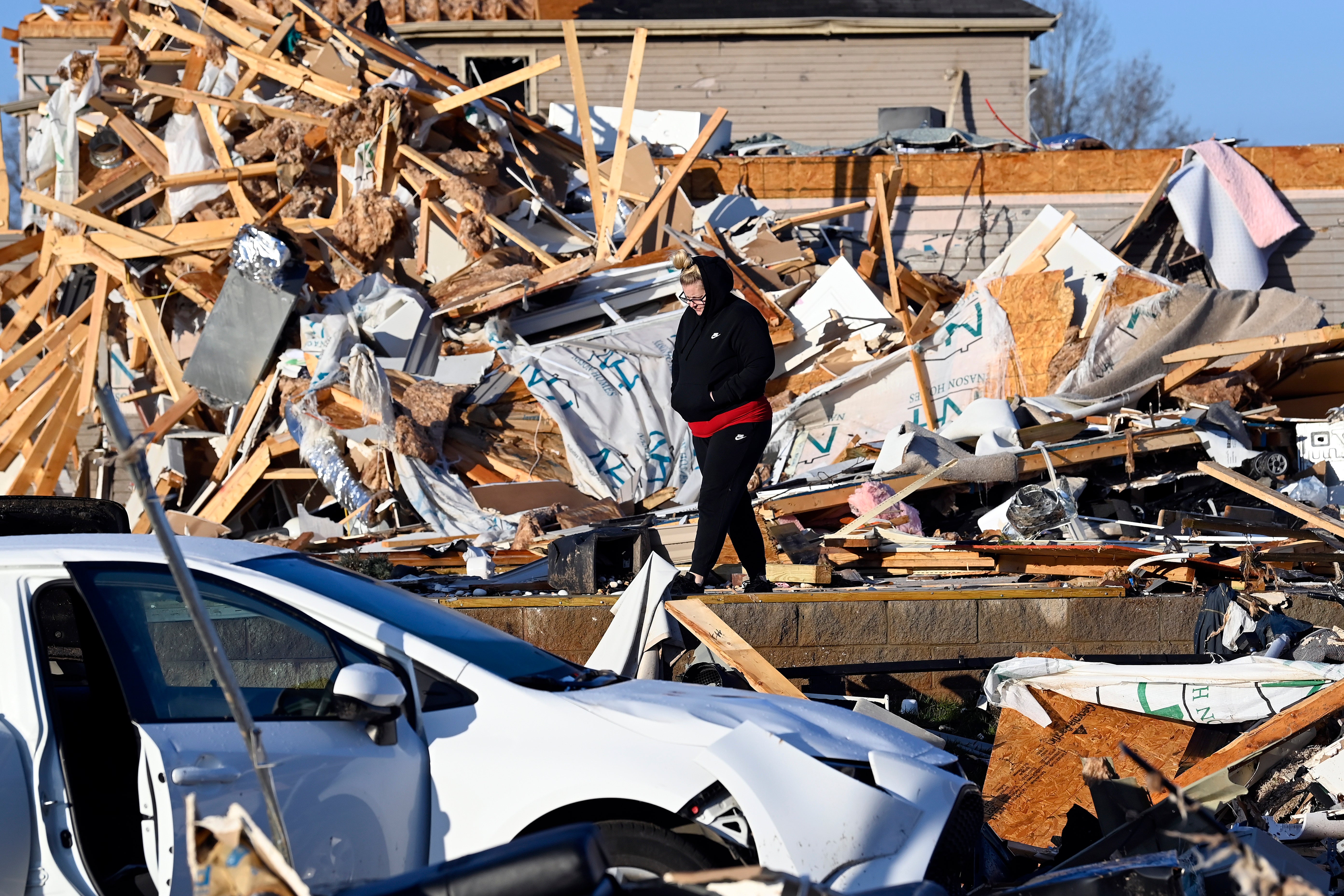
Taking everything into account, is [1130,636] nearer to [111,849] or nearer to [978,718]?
[978,718]

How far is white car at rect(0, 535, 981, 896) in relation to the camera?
3.45 metres

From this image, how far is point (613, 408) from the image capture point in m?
10.8

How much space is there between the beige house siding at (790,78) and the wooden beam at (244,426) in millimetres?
10852

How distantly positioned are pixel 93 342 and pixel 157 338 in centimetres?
71

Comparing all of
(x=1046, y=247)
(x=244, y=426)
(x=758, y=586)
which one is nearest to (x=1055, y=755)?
(x=758, y=586)

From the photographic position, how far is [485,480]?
404 inches

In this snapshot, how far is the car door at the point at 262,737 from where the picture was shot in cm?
342

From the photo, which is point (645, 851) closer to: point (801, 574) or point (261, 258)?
point (801, 574)

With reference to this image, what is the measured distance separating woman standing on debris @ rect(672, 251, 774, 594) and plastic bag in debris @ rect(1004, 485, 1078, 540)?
2261mm

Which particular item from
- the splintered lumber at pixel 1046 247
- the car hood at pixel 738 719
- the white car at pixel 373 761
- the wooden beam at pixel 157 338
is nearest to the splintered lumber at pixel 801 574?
the car hood at pixel 738 719

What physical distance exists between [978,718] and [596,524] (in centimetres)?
328

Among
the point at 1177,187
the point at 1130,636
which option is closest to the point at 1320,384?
the point at 1177,187

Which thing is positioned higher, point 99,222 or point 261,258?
point 99,222

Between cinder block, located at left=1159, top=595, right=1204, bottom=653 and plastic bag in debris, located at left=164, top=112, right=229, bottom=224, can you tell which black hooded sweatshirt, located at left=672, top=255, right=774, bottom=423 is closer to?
cinder block, located at left=1159, top=595, right=1204, bottom=653
